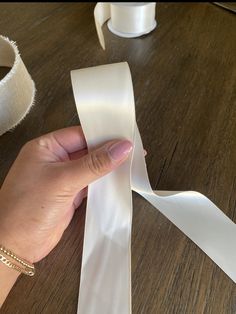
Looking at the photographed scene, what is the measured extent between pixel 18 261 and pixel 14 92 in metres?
0.24

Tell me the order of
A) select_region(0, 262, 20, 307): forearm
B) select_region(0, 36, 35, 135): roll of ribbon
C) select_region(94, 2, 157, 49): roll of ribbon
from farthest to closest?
select_region(94, 2, 157, 49): roll of ribbon, select_region(0, 36, 35, 135): roll of ribbon, select_region(0, 262, 20, 307): forearm

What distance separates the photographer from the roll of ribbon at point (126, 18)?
59cm

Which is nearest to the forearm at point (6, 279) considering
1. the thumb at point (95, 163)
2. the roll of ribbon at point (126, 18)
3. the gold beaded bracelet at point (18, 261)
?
the gold beaded bracelet at point (18, 261)

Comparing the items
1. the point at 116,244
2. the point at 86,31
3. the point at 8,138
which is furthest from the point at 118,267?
the point at 86,31

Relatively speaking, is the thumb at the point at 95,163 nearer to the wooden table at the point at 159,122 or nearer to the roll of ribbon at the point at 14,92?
the wooden table at the point at 159,122

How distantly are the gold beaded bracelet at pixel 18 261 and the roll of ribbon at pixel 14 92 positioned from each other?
189 mm

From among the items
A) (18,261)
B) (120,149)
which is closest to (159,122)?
(120,149)

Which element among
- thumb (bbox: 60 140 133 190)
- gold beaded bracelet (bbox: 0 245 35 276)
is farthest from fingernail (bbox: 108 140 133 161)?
gold beaded bracelet (bbox: 0 245 35 276)

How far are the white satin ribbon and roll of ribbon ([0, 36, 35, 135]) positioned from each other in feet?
0.42

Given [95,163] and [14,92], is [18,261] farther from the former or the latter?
[14,92]

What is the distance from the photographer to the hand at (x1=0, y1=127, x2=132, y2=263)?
1.18ft

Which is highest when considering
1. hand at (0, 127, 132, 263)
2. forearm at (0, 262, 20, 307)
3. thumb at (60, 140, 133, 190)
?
thumb at (60, 140, 133, 190)

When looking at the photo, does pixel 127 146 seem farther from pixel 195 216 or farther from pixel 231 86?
pixel 231 86

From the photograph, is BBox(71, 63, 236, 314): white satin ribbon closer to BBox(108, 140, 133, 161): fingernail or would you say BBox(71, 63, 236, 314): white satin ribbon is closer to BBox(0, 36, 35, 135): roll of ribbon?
BBox(108, 140, 133, 161): fingernail
